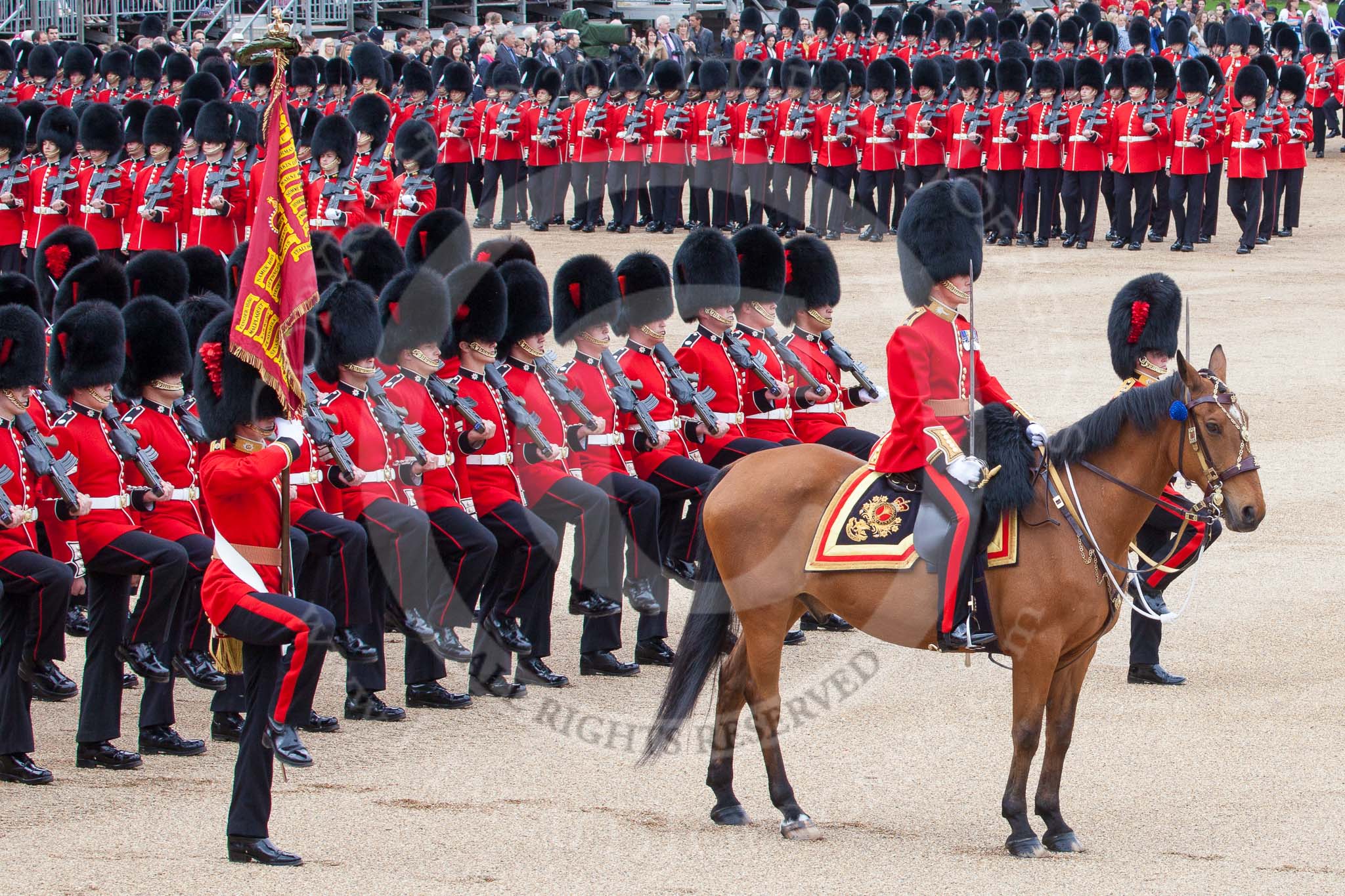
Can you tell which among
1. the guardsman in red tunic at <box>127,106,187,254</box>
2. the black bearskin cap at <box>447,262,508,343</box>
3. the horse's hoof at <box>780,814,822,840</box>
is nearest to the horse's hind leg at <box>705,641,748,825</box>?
the horse's hoof at <box>780,814,822,840</box>

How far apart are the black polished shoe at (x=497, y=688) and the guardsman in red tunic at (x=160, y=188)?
693 centimetres

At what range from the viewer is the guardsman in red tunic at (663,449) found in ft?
22.8

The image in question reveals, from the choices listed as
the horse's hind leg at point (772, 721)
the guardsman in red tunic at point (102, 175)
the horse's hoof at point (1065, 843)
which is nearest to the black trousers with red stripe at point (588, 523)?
the horse's hind leg at point (772, 721)

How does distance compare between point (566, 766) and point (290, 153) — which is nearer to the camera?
point (290, 153)

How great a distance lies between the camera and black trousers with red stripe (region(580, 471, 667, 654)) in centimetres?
669

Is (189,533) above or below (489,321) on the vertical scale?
below

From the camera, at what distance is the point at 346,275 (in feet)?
26.3

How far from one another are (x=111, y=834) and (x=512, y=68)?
13.2 meters

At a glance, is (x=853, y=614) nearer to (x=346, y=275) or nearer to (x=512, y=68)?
(x=346, y=275)

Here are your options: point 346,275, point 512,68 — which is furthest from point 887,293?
point 346,275

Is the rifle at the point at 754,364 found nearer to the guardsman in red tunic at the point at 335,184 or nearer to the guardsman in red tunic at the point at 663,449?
the guardsman in red tunic at the point at 663,449

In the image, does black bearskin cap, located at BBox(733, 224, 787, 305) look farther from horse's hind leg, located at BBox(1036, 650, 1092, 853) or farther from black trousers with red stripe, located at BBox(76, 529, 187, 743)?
horse's hind leg, located at BBox(1036, 650, 1092, 853)

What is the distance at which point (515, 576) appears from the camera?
21.2 feet

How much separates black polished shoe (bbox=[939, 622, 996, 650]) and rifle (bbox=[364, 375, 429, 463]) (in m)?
1.95
